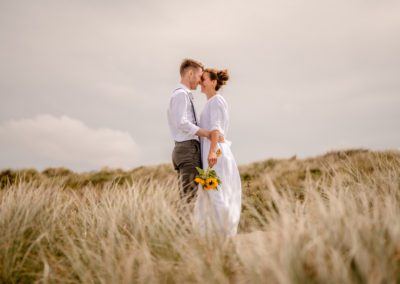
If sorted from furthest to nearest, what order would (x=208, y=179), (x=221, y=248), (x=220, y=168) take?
1. (x=220, y=168)
2. (x=208, y=179)
3. (x=221, y=248)

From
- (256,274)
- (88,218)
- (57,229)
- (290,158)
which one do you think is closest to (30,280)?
(57,229)

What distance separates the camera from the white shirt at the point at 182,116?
4598 millimetres

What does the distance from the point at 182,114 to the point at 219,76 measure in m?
0.88

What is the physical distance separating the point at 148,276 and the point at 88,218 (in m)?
2.20

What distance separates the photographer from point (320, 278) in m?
2.00

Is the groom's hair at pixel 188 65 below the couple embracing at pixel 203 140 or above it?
above

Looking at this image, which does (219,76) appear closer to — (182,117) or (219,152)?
(182,117)

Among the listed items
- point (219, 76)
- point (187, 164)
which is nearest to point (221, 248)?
point (187, 164)

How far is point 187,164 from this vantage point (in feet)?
15.4

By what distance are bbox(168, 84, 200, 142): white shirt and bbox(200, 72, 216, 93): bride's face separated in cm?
31

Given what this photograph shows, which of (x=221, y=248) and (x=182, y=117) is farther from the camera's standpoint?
(x=182, y=117)

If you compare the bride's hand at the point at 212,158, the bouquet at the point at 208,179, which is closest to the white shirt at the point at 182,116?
the bride's hand at the point at 212,158

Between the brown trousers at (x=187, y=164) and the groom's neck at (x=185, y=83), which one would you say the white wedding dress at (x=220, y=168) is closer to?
the brown trousers at (x=187, y=164)

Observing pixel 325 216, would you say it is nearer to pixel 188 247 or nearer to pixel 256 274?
pixel 256 274
